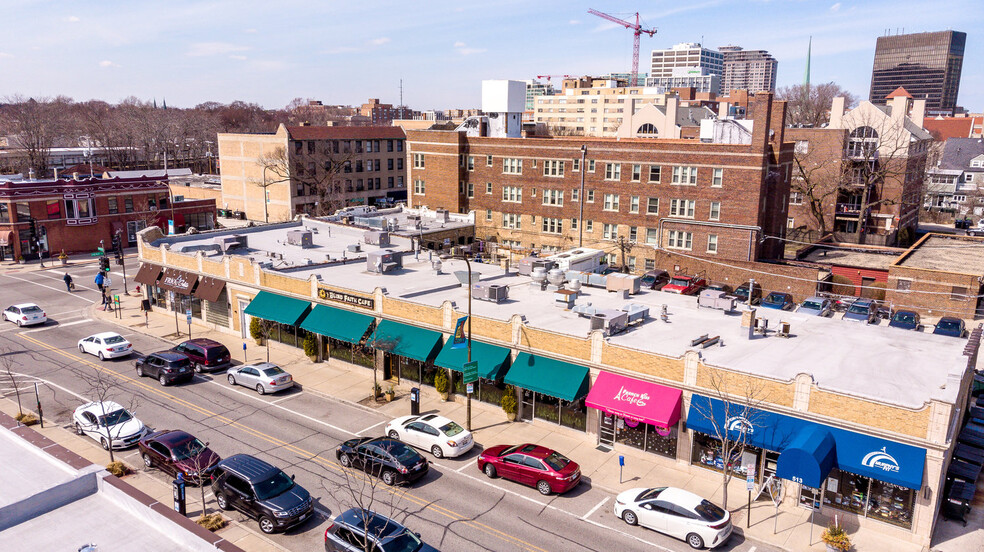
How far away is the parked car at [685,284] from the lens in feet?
171

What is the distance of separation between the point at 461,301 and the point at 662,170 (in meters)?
33.4

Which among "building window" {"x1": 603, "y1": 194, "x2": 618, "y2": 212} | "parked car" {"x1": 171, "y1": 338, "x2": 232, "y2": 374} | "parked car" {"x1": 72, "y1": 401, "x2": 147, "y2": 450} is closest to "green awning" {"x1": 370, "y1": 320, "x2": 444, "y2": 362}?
"parked car" {"x1": 171, "y1": 338, "x2": 232, "y2": 374}

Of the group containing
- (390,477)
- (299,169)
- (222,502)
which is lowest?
(222,502)

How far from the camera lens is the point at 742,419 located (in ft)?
77.1

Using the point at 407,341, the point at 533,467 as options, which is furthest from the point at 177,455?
the point at 533,467

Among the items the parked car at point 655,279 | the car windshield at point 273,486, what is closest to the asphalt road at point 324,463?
the car windshield at point 273,486

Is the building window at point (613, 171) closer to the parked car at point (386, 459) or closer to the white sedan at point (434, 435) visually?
the white sedan at point (434, 435)

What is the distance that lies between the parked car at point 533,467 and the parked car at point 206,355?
1927 centimetres

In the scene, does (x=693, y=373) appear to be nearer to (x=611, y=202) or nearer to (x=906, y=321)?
(x=906, y=321)

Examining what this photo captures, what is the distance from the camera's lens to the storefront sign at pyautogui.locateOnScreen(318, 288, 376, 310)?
36.0 m

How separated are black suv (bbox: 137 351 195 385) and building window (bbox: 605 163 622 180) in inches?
1696

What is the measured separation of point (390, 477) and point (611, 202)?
46.0m

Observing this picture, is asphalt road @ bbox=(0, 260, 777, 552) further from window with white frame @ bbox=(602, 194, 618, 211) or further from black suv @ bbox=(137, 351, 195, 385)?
window with white frame @ bbox=(602, 194, 618, 211)

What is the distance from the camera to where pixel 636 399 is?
26.5 metres
